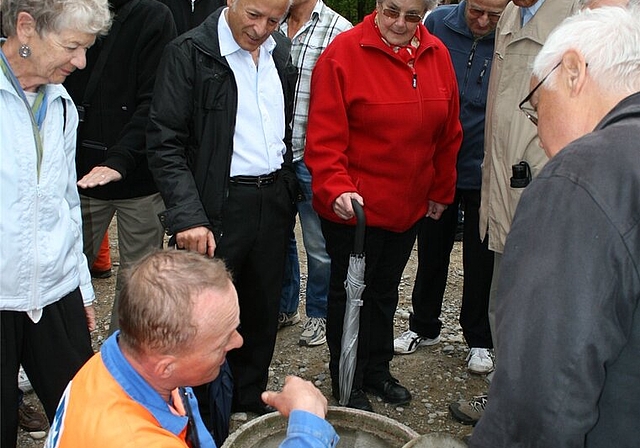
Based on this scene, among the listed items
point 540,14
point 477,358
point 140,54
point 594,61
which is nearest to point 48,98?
point 140,54

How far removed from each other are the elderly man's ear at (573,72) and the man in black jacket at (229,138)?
1.68 metres

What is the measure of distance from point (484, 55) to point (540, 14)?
70 centimetres

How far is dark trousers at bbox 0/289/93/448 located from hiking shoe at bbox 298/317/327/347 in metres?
1.99

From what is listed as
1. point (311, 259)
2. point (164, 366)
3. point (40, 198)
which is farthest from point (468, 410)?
point (164, 366)

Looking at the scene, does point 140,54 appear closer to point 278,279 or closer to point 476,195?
point 278,279

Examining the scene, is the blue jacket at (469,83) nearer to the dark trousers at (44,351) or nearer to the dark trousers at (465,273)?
the dark trousers at (465,273)

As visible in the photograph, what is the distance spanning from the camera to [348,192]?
334cm

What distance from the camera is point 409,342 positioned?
179 inches

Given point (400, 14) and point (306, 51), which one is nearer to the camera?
point (400, 14)

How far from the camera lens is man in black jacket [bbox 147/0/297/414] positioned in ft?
10.2

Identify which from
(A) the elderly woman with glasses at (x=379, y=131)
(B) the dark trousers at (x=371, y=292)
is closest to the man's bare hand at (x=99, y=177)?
(A) the elderly woman with glasses at (x=379, y=131)

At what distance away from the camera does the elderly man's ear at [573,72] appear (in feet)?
5.38

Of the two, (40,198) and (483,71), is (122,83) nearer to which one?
(40,198)

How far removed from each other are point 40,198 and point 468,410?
2.44 m
